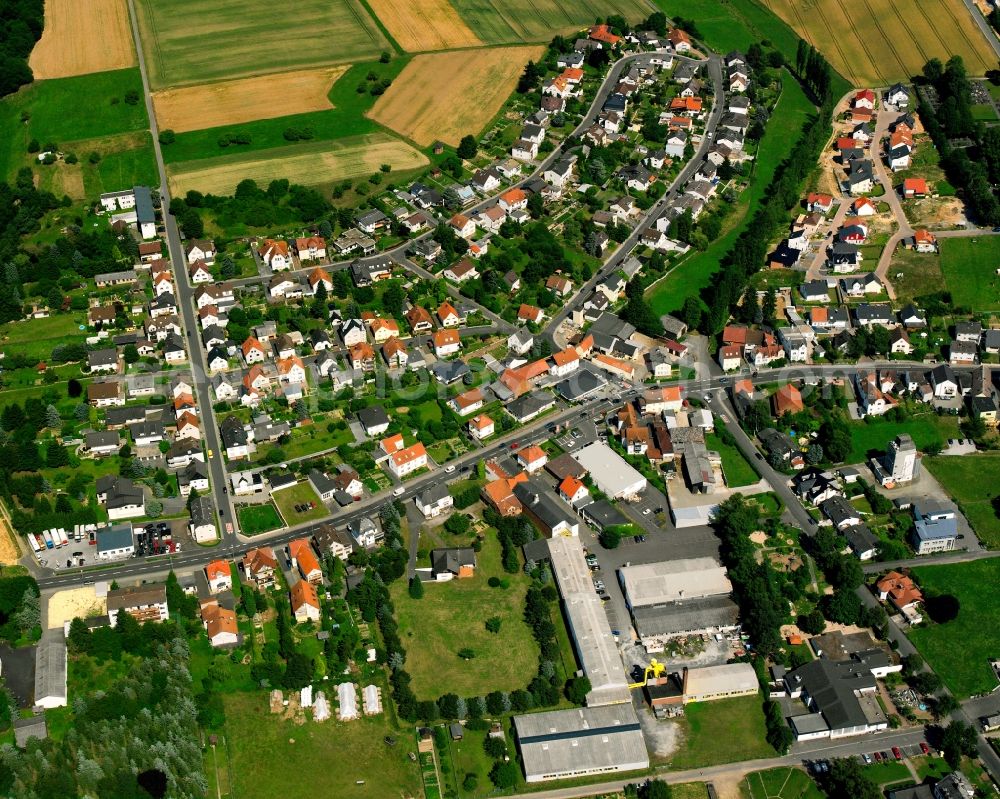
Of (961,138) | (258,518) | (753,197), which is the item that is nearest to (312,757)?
(258,518)

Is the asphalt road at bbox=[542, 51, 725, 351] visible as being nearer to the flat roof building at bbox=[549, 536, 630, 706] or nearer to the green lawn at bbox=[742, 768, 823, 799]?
the flat roof building at bbox=[549, 536, 630, 706]

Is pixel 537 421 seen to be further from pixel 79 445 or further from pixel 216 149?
pixel 216 149

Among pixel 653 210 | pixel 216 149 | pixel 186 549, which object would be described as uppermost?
pixel 216 149

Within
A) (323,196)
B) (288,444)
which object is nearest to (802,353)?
(288,444)

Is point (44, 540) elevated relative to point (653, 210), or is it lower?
lower

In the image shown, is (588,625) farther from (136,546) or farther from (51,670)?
(51,670)

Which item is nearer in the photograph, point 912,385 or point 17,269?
point 912,385
